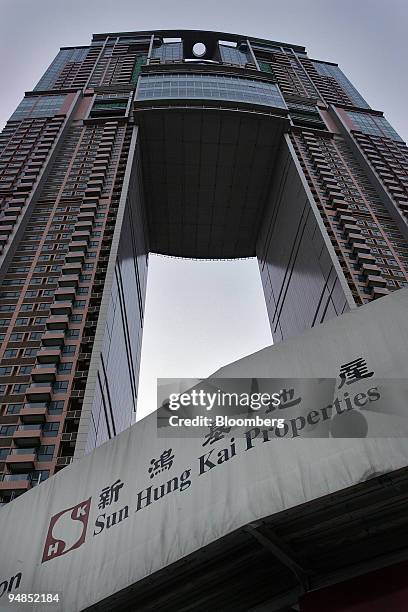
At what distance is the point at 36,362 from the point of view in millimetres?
36531

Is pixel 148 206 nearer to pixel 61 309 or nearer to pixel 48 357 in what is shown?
pixel 61 309

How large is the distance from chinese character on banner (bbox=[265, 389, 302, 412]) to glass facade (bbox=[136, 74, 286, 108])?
63646mm

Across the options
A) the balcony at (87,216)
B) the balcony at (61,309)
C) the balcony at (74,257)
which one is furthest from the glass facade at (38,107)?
the balcony at (61,309)

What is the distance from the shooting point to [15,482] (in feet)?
94.9

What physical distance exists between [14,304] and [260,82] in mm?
50262

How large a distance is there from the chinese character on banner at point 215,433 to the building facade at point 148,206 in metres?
23.5

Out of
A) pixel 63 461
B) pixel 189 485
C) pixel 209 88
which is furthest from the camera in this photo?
pixel 209 88

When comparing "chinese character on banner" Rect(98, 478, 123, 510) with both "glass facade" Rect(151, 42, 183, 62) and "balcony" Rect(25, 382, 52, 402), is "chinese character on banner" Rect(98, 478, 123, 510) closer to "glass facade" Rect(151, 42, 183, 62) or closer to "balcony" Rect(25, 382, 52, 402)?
"balcony" Rect(25, 382, 52, 402)

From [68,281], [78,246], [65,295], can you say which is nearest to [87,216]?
[78,246]

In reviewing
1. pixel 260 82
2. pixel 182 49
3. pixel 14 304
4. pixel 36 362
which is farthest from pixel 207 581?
pixel 182 49

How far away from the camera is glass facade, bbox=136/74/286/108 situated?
67938 mm

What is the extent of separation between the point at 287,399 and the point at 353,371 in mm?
1122

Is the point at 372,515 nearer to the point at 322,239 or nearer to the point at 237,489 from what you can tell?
the point at 237,489

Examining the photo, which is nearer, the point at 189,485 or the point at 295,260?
the point at 189,485
